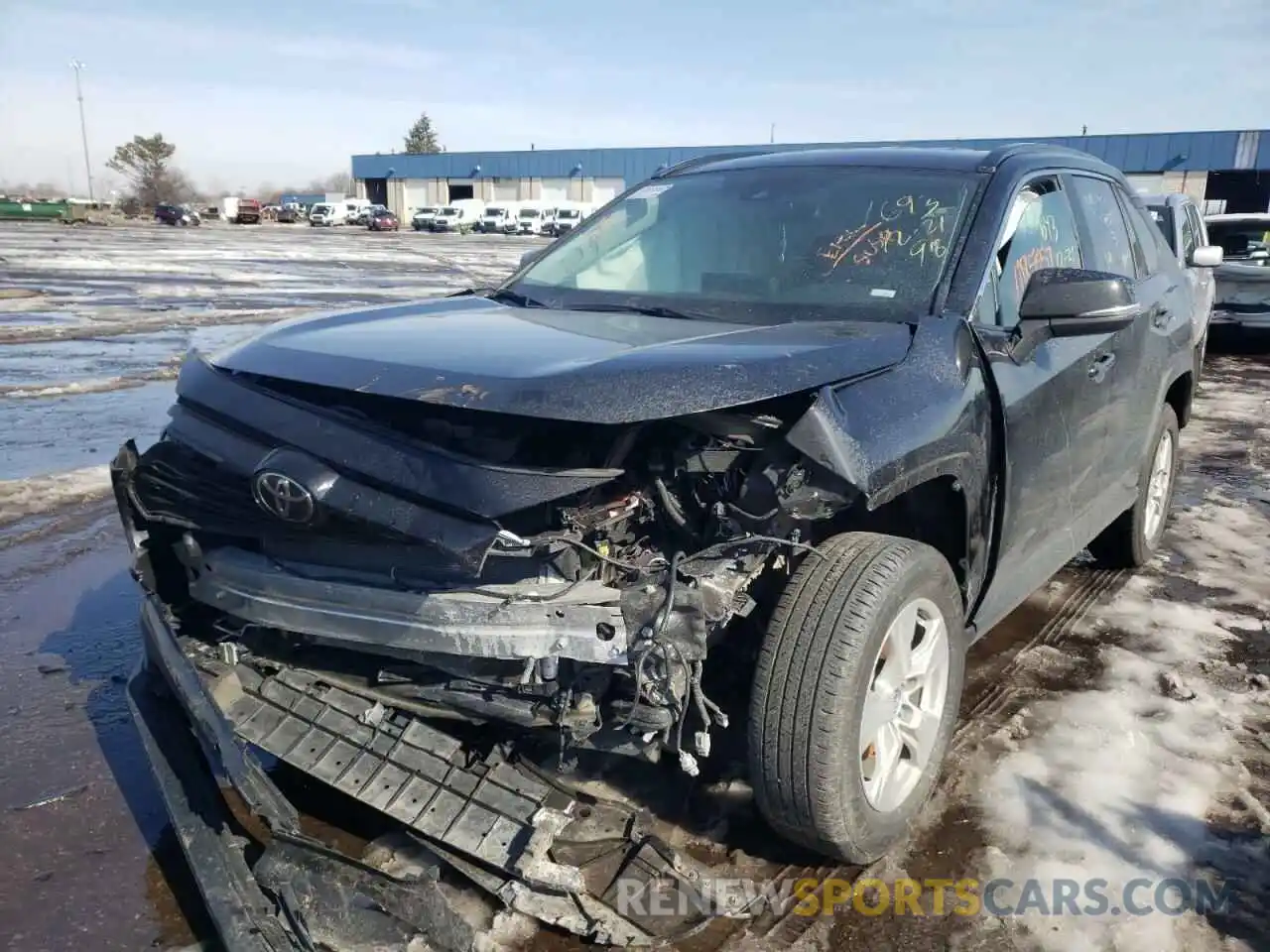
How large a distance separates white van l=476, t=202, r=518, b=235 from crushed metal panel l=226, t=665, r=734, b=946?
185ft

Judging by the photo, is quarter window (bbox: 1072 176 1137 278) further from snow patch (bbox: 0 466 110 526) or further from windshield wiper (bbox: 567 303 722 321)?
snow patch (bbox: 0 466 110 526)

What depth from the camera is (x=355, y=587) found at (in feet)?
8.00

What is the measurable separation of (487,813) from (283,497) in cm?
90

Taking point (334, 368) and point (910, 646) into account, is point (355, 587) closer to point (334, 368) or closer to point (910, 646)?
point (334, 368)

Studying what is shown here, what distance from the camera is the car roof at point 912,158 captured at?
361 centimetres

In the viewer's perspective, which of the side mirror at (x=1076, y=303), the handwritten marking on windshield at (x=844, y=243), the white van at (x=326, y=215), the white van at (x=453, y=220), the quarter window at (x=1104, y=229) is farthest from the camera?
the white van at (x=326, y=215)

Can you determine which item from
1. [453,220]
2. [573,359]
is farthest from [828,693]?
[453,220]

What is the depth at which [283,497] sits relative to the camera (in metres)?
2.38

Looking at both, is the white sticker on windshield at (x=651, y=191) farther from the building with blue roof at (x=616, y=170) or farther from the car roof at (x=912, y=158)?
the building with blue roof at (x=616, y=170)

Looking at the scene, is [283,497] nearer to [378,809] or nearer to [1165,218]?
[378,809]

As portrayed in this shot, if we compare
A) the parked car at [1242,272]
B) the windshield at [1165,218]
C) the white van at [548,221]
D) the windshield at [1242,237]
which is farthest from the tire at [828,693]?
Result: the white van at [548,221]

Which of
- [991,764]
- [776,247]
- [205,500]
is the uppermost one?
[776,247]

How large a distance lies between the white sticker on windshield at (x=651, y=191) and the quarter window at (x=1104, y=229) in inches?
64.6

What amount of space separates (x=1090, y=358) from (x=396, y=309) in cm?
248
